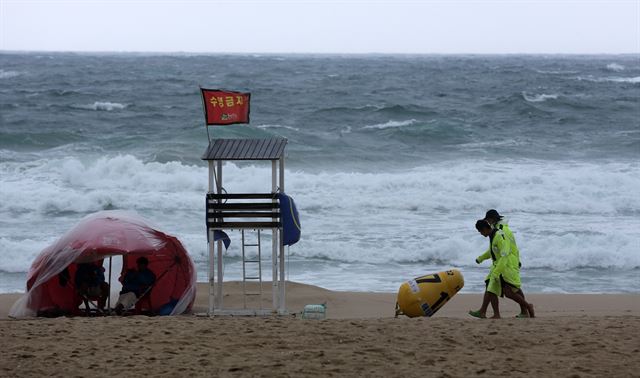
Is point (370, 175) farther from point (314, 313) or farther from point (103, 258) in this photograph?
point (314, 313)

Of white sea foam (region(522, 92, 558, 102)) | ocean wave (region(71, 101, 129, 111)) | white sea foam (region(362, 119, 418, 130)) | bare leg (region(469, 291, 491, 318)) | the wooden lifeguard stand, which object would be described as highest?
white sea foam (region(522, 92, 558, 102))

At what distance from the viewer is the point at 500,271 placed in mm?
9859

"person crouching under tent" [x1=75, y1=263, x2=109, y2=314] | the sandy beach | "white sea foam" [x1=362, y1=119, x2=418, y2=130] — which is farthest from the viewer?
→ "white sea foam" [x1=362, y1=119, x2=418, y2=130]

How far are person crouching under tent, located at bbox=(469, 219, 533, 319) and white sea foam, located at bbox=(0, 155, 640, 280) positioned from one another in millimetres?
5943

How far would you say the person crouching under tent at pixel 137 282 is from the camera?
36.1 feet

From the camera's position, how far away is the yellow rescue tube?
9.95 m

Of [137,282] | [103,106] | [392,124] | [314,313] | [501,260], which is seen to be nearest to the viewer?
[501,260]

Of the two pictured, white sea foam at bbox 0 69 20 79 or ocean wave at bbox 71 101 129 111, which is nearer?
ocean wave at bbox 71 101 129 111

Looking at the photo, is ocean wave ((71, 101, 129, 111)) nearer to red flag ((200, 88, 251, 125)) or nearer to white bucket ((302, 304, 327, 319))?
red flag ((200, 88, 251, 125))

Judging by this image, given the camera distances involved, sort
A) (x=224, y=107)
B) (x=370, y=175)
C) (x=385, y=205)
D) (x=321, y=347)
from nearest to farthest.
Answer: (x=321, y=347) < (x=224, y=107) < (x=385, y=205) < (x=370, y=175)

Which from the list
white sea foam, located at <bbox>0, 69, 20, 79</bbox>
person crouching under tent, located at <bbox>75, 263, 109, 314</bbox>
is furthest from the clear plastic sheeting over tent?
white sea foam, located at <bbox>0, 69, 20, 79</bbox>

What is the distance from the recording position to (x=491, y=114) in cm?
4038

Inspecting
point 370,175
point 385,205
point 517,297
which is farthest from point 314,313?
point 370,175

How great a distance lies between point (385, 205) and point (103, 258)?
11.1 meters
